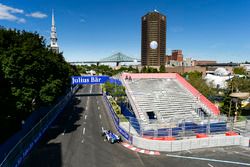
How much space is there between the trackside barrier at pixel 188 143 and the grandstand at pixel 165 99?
3.38m

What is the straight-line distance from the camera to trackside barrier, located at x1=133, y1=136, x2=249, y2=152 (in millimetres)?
22289

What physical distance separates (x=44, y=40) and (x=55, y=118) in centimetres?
1397

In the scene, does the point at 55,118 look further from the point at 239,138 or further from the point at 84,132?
the point at 239,138

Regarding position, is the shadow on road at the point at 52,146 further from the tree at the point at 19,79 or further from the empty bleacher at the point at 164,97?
the empty bleacher at the point at 164,97

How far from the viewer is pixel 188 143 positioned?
22.8m

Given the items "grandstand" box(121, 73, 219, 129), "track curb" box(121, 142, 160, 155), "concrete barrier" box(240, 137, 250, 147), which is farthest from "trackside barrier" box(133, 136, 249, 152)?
"grandstand" box(121, 73, 219, 129)

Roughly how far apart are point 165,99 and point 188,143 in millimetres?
17508

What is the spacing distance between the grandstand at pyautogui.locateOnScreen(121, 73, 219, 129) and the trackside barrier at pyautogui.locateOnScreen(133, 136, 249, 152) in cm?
338

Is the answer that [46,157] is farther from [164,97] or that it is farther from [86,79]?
[86,79]

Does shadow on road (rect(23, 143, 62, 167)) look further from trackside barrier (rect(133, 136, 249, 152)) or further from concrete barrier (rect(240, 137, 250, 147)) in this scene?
concrete barrier (rect(240, 137, 250, 147))

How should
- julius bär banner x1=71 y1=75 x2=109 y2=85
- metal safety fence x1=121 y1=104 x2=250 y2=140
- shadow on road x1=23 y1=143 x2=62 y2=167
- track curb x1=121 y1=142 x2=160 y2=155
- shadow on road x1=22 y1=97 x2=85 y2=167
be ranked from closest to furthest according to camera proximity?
shadow on road x1=23 y1=143 x2=62 y2=167 → shadow on road x1=22 y1=97 x2=85 y2=167 → track curb x1=121 y1=142 x2=160 y2=155 → metal safety fence x1=121 y1=104 x2=250 y2=140 → julius bär banner x1=71 y1=75 x2=109 y2=85

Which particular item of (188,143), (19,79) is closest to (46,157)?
(19,79)

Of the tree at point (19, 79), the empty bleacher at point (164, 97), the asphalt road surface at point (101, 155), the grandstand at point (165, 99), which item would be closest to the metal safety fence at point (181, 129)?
the grandstand at point (165, 99)

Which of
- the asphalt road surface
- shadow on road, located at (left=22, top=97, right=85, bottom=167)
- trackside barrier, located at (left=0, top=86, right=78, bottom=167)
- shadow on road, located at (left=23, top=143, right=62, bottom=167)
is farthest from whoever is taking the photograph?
the asphalt road surface
